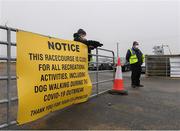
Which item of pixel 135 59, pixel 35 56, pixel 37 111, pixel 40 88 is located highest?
pixel 135 59

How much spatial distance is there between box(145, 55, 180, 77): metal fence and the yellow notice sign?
10.4 meters

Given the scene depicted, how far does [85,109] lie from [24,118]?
1.65 meters

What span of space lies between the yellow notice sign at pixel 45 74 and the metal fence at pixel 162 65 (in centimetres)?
1036

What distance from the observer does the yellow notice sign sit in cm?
321

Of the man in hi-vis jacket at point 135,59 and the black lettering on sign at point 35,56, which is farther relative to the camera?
the man in hi-vis jacket at point 135,59

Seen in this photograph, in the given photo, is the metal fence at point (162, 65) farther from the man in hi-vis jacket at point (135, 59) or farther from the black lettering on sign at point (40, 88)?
the black lettering on sign at point (40, 88)

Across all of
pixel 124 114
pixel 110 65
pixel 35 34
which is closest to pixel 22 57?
pixel 35 34

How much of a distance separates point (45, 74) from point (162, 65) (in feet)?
39.0

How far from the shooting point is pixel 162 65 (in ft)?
46.8

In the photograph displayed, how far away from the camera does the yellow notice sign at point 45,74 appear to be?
126 inches

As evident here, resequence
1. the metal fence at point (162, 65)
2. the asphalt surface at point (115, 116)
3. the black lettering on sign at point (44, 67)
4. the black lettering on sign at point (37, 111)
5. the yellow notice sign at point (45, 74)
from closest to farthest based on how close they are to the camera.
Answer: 1. the yellow notice sign at point (45, 74)
2. the black lettering on sign at point (37, 111)
3. the black lettering on sign at point (44, 67)
4. the asphalt surface at point (115, 116)
5. the metal fence at point (162, 65)

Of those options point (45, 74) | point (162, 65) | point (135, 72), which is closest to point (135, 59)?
point (135, 72)

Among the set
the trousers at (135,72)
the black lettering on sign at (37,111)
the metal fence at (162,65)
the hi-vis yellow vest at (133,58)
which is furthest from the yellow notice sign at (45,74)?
the metal fence at (162,65)

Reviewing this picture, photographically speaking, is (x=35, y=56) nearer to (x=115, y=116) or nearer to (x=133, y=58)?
(x=115, y=116)
